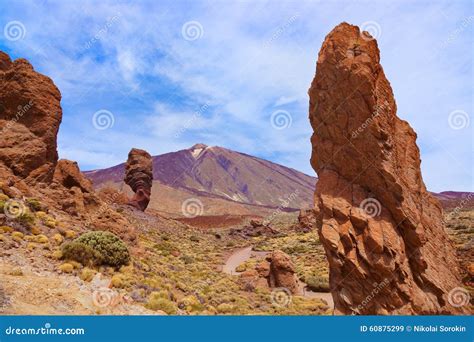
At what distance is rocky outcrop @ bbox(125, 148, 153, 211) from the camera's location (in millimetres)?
63125

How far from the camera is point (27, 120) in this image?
21.9 metres

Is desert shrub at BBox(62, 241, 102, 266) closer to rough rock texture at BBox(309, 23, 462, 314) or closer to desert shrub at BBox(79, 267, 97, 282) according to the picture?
desert shrub at BBox(79, 267, 97, 282)

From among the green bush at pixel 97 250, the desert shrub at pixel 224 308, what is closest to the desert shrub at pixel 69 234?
the green bush at pixel 97 250

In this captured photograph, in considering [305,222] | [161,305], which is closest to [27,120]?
[161,305]

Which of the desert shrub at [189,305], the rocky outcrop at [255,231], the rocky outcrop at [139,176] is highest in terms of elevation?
the rocky outcrop at [139,176]

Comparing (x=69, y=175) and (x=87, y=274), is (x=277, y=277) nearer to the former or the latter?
(x=87, y=274)

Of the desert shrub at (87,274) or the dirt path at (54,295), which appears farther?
the desert shrub at (87,274)

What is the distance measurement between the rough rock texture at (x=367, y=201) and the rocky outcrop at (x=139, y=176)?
177ft

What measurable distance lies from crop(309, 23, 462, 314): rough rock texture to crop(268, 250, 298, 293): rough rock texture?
14596 mm

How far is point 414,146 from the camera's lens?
14.2 metres

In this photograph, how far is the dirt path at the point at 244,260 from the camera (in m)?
26.2

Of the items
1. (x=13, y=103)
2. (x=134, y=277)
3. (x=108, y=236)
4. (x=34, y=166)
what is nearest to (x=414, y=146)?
(x=134, y=277)

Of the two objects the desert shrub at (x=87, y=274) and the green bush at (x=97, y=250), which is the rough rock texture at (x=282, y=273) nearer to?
the green bush at (x=97, y=250)
